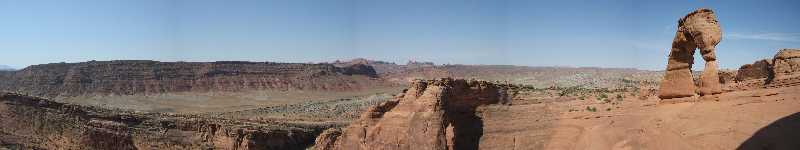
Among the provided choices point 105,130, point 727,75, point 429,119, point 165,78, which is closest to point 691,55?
point 429,119

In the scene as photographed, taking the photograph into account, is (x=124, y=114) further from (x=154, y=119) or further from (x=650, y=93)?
(x=650, y=93)

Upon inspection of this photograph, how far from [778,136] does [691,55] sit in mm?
6016

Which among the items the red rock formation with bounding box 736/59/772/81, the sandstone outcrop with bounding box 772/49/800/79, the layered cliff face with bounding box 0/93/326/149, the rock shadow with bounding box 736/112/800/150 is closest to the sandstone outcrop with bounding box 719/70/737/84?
the red rock formation with bounding box 736/59/772/81

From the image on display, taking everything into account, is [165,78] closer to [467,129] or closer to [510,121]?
[467,129]

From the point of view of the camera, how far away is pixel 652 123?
861 inches

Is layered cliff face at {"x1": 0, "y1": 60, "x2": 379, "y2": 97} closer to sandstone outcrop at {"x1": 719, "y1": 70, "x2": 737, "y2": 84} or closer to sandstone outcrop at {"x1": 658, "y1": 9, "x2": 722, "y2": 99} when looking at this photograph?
sandstone outcrop at {"x1": 719, "y1": 70, "x2": 737, "y2": 84}

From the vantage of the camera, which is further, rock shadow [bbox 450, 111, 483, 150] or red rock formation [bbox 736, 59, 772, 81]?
red rock formation [bbox 736, 59, 772, 81]

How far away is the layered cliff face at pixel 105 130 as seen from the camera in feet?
112

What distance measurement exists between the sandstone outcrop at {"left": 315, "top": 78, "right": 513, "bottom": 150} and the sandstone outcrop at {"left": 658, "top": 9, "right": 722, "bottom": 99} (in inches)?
250

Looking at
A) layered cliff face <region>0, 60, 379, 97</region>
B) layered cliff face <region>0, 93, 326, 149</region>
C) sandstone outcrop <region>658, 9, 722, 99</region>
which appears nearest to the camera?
sandstone outcrop <region>658, 9, 722, 99</region>

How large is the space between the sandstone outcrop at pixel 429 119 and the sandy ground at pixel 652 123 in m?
0.60

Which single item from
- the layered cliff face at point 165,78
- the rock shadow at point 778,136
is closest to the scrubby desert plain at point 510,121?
the rock shadow at point 778,136

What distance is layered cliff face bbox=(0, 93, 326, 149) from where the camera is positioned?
3412cm

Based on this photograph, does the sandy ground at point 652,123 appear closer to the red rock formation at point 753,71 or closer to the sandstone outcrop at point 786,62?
the sandstone outcrop at point 786,62
